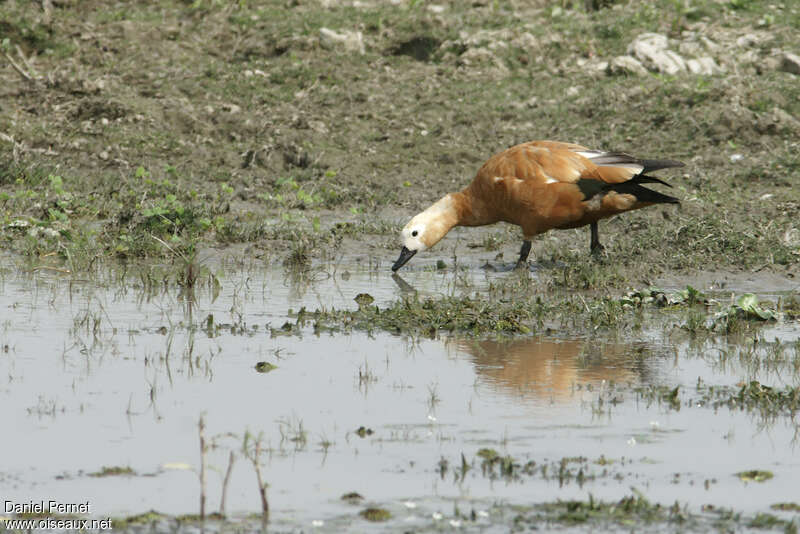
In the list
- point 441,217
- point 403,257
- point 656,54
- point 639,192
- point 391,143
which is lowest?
point 403,257

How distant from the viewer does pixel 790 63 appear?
1476 cm

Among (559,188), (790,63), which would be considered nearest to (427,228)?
(559,188)

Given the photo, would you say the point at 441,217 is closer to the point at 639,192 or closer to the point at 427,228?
the point at 427,228

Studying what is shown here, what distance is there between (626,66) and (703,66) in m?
0.92

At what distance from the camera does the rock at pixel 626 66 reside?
→ 1497cm

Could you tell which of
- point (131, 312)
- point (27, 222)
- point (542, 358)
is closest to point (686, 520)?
point (542, 358)

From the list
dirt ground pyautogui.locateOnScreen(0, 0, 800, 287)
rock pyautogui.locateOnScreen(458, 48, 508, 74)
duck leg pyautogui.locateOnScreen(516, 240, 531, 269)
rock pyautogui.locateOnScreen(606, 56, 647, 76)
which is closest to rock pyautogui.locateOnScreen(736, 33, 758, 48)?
dirt ground pyautogui.locateOnScreen(0, 0, 800, 287)

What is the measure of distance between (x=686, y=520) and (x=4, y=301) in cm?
573

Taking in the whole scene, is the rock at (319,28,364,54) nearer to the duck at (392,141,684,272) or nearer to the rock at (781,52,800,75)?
the rock at (781,52,800,75)

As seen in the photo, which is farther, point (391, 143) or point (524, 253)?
point (391, 143)

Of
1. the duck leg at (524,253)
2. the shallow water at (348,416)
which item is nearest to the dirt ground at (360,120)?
the duck leg at (524,253)

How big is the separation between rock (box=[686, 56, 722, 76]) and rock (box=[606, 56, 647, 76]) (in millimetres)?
554

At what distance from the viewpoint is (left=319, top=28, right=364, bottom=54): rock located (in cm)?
1587

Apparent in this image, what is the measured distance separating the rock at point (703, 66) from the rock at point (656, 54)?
0.09 metres
